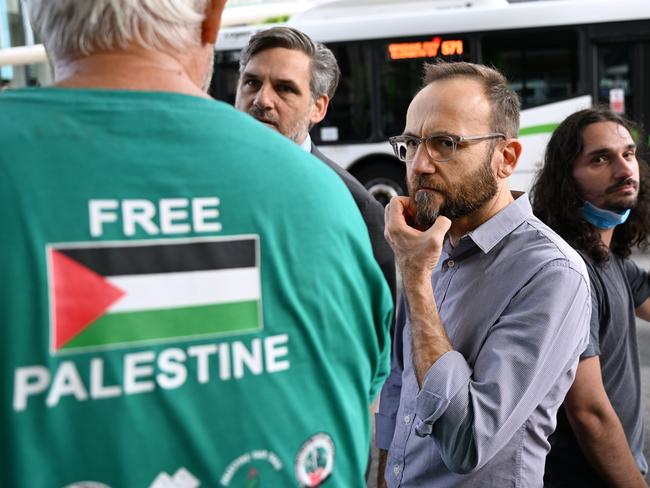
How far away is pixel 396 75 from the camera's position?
12.0 metres

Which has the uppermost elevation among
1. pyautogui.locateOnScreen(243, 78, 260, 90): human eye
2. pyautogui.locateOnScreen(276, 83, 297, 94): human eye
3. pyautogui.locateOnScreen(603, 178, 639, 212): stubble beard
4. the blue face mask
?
pyautogui.locateOnScreen(243, 78, 260, 90): human eye

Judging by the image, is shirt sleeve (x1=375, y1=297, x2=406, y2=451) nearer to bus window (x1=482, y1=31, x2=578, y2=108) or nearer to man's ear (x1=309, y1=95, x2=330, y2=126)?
man's ear (x1=309, y1=95, x2=330, y2=126)

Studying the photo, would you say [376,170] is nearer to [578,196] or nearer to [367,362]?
[578,196]

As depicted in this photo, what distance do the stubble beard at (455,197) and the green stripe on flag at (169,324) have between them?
3.30 feet

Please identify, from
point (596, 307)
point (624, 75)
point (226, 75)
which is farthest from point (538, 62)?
point (596, 307)

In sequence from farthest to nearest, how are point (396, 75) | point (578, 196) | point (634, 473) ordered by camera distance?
point (396, 75) → point (578, 196) → point (634, 473)

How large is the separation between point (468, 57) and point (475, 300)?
10.3m

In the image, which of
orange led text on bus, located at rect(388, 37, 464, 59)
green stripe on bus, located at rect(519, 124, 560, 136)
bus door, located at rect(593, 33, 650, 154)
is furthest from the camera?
orange led text on bus, located at rect(388, 37, 464, 59)

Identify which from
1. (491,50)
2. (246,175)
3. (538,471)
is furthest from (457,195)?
(491,50)

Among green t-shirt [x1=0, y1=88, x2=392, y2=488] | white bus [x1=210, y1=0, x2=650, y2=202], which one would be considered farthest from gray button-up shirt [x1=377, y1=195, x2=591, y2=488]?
white bus [x1=210, y1=0, x2=650, y2=202]

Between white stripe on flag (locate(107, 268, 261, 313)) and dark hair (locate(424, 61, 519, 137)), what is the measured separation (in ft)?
3.74

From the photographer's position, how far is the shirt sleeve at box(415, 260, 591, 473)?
66.8 inches

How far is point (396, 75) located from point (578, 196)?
9692mm

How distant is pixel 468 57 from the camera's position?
38.1 feet
